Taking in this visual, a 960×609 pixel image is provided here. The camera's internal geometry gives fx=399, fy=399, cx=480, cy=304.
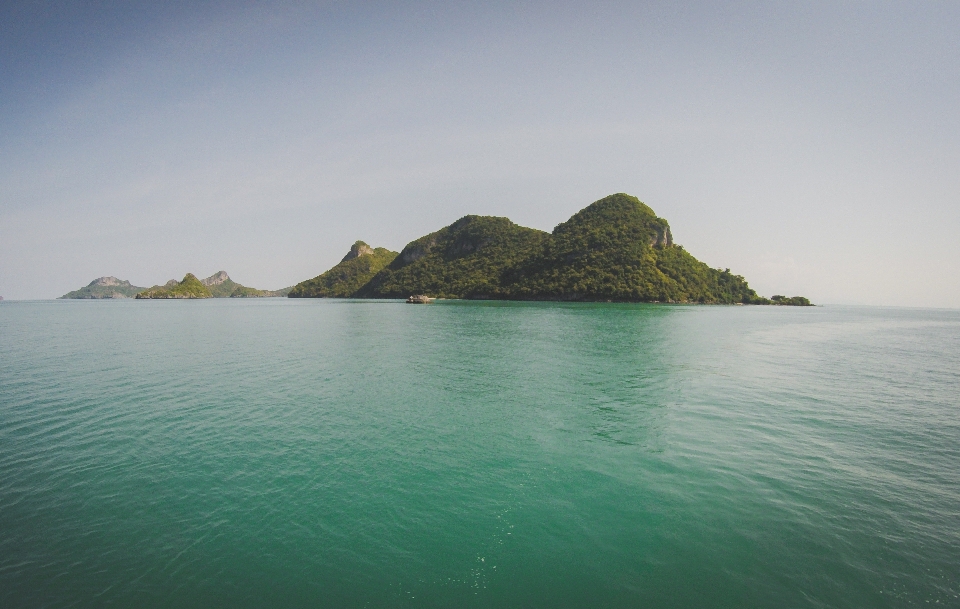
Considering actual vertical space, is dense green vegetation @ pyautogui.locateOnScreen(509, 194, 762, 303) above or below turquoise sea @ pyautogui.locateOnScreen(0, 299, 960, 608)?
above

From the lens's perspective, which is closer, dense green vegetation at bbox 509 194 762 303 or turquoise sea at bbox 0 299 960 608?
turquoise sea at bbox 0 299 960 608

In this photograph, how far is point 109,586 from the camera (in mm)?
8242

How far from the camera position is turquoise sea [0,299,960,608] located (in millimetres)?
8430

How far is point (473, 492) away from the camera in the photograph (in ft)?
40.1

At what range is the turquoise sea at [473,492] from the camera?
8.43 metres

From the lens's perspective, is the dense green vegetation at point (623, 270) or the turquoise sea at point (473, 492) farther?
the dense green vegetation at point (623, 270)

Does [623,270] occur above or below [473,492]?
above

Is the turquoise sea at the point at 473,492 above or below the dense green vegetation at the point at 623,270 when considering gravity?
below

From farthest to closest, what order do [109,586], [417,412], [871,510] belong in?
[417,412], [871,510], [109,586]

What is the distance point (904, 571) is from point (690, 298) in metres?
185

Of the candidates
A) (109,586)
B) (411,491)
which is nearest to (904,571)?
(411,491)

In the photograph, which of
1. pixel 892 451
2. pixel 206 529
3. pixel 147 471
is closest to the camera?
pixel 206 529

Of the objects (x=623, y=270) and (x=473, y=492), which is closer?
(x=473, y=492)

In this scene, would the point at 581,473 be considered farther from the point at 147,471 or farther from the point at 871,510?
the point at 147,471
